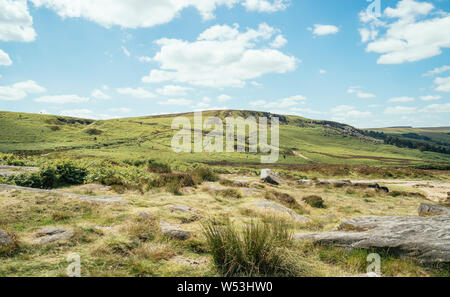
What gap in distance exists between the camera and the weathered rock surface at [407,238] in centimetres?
615

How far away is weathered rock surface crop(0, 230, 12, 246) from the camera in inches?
239

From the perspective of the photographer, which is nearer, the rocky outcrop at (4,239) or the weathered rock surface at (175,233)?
the rocky outcrop at (4,239)

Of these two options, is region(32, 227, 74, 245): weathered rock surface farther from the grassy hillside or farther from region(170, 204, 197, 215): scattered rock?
the grassy hillside

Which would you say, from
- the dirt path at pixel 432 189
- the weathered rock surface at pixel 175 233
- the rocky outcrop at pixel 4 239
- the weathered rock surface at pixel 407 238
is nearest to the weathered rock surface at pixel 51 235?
the rocky outcrop at pixel 4 239

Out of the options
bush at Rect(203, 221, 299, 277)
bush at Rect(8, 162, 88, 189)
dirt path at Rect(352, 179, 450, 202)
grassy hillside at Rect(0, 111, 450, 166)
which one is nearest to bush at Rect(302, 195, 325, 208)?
bush at Rect(203, 221, 299, 277)

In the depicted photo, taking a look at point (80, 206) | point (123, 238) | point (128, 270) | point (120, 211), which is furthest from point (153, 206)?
point (128, 270)

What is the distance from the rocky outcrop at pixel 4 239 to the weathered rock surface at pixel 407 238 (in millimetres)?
8128

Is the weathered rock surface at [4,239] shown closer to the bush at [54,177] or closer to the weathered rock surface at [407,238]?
the weathered rock surface at [407,238]

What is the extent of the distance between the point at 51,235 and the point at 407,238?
1034cm

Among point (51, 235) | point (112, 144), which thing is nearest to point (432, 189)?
point (51, 235)

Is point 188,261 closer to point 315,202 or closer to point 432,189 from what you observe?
point 315,202
